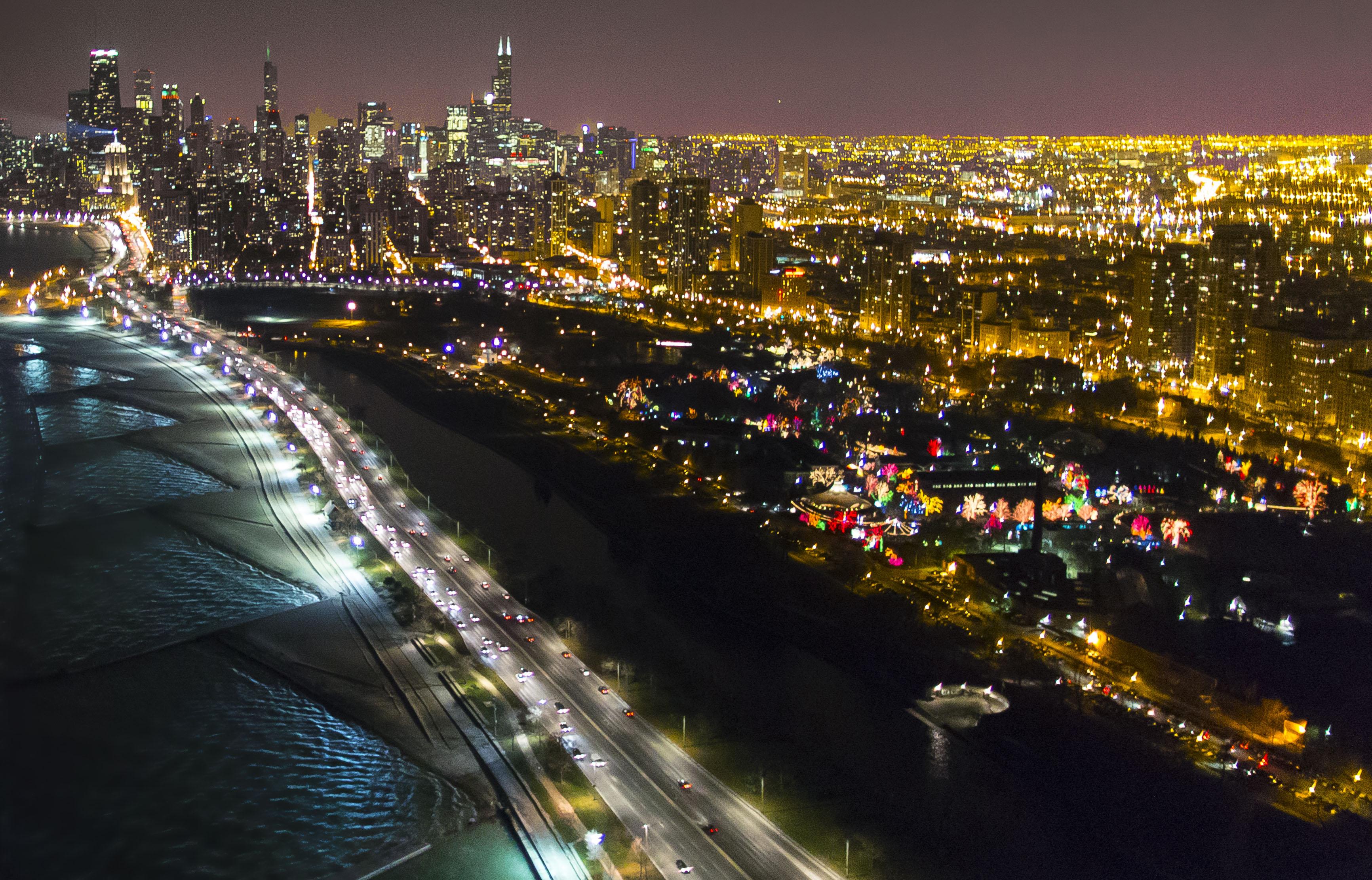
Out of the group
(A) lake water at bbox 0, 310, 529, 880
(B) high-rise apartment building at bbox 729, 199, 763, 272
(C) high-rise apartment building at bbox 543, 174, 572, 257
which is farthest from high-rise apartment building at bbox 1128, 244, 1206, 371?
(C) high-rise apartment building at bbox 543, 174, 572, 257

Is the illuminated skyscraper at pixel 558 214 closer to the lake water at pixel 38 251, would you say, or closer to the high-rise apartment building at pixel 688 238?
the high-rise apartment building at pixel 688 238

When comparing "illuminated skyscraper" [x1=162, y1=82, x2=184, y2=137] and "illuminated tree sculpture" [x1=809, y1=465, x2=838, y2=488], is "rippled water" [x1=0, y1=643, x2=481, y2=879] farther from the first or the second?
"illuminated skyscraper" [x1=162, y1=82, x2=184, y2=137]

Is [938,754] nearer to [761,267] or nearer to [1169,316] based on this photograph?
[1169,316]

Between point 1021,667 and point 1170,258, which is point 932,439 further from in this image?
point 1170,258

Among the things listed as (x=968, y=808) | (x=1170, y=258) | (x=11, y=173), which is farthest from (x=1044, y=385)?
(x=11, y=173)

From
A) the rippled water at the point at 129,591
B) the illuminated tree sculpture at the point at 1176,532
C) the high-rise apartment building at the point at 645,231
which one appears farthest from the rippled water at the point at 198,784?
the high-rise apartment building at the point at 645,231
